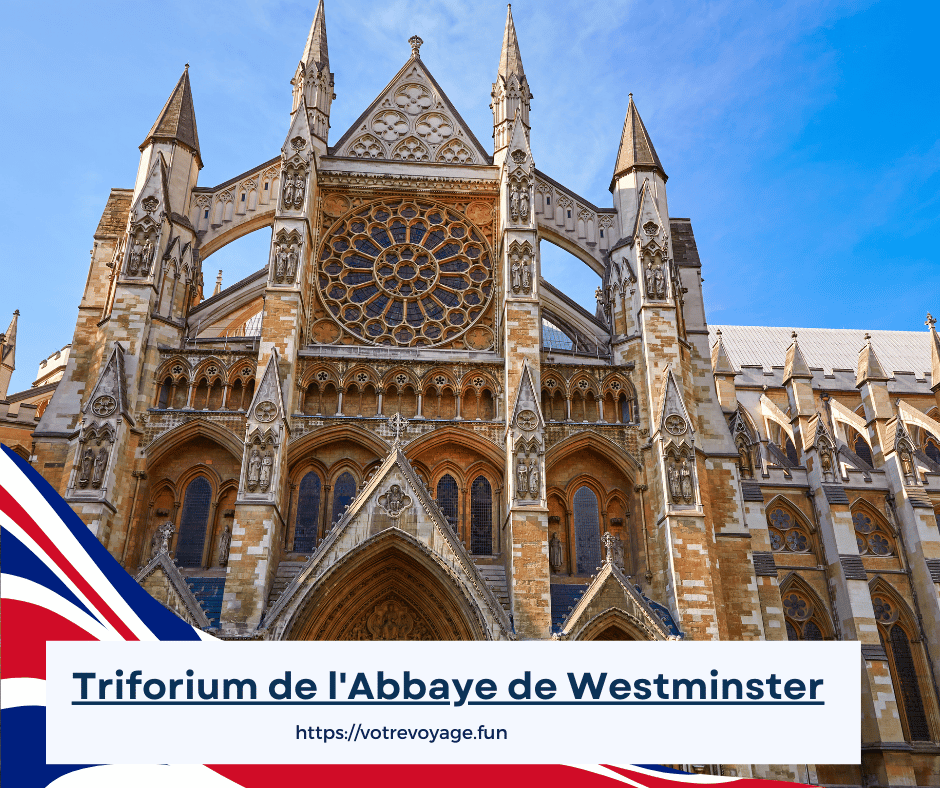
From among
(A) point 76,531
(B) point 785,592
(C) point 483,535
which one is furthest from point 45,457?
(B) point 785,592

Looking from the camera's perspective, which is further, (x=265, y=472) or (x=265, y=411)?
(x=265, y=411)

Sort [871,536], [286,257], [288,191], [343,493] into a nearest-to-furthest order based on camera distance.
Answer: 1. [343,493]
2. [286,257]
3. [288,191]
4. [871,536]

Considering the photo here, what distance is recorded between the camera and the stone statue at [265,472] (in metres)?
18.6

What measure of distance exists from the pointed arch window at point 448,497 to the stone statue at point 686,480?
18.3ft

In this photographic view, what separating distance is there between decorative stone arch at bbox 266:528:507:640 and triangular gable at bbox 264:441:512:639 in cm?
5

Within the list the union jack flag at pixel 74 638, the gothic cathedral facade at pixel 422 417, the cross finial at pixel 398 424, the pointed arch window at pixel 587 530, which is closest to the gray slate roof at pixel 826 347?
the gothic cathedral facade at pixel 422 417

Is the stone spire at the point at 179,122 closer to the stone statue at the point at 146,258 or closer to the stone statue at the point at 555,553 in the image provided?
the stone statue at the point at 146,258

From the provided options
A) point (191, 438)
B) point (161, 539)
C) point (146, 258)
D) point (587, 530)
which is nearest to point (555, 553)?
point (587, 530)

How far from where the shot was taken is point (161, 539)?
18.9 metres

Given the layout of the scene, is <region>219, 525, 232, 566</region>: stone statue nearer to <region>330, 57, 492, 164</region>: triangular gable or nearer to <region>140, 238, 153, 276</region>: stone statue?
<region>140, 238, 153, 276</region>: stone statue

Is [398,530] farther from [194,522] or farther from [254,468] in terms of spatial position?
[194,522]

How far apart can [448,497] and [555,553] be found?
119 inches

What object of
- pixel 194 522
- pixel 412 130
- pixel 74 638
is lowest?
pixel 74 638

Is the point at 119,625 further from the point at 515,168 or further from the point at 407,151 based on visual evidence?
the point at 407,151
